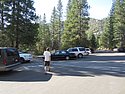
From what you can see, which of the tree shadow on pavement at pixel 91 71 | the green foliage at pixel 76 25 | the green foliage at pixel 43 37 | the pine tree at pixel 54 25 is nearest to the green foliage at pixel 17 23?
the green foliage at pixel 43 37

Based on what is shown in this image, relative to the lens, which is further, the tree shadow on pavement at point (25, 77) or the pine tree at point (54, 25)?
the pine tree at point (54, 25)

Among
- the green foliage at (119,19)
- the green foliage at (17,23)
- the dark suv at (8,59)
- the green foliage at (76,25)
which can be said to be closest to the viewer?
the dark suv at (8,59)

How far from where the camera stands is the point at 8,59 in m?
18.8

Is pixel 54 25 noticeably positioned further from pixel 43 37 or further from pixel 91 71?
pixel 91 71

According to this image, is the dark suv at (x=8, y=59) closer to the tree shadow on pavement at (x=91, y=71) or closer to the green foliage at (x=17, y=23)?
the tree shadow on pavement at (x=91, y=71)

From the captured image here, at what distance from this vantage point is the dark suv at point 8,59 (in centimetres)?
1826

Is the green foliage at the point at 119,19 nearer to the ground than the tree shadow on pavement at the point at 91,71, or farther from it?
farther from it

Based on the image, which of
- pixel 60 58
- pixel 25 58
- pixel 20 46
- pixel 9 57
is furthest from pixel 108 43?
pixel 9 57

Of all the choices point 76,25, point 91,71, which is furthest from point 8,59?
point 76,25

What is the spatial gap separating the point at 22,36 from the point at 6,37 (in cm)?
264

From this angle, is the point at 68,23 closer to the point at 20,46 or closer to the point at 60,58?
the point at 20,46

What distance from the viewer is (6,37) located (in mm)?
51688

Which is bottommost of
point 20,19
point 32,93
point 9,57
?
point 32,93

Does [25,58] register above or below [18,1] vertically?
below
